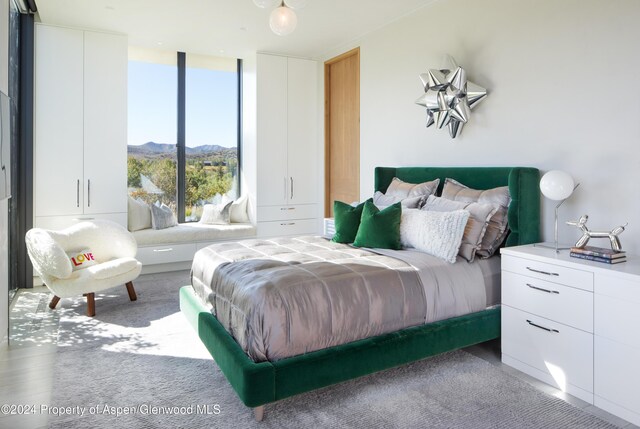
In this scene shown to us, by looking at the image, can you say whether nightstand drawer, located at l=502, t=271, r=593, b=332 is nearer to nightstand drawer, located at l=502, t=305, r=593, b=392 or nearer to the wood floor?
nightstand drawer, located at l=502, t=305, r=593, b=392

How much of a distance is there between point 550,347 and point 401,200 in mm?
1667

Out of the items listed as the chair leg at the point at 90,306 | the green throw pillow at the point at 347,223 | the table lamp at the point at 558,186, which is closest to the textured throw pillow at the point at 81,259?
the chair leg at the point at 90,306

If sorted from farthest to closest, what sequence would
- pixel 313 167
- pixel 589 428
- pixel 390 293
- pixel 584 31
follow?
1. pixel 313 167
2. pixel 584 31
3. pixel 390 293
4. pixel 589 428

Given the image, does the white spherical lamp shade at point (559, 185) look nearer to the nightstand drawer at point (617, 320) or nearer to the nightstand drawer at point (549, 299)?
the nightstand drawer at point (549, 299)

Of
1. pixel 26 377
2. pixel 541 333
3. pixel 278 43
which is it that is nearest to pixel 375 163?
pixel 278 43

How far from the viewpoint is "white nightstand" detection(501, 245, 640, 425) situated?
2059mm

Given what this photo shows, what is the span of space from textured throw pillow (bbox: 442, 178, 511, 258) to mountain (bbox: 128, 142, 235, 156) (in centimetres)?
380

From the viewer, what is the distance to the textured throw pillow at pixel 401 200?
3.51 metres

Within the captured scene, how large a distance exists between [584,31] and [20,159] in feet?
17.0

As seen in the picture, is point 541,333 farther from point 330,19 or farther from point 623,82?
point 330,19

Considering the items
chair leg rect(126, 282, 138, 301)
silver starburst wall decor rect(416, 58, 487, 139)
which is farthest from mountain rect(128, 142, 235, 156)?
silver starburst wall decor rect(416, 58, 487, 139)

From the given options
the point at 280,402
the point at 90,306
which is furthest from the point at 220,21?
the point at 280,402

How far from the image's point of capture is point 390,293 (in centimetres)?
246

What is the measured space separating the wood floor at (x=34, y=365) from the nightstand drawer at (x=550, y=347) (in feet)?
0.30
